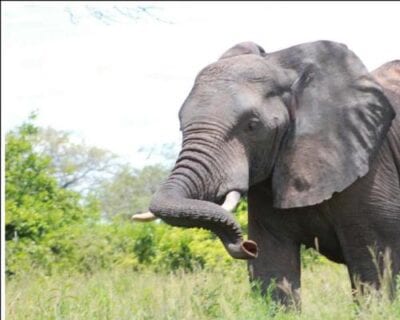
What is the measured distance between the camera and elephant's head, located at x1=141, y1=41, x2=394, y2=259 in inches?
251

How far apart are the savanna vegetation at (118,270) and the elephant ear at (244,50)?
1.32 metres

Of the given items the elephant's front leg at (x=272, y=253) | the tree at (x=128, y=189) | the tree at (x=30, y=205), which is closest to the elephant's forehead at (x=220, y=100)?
the elephant's front leg at (x=272, y=253)

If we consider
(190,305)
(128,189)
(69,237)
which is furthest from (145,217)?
(128,189)

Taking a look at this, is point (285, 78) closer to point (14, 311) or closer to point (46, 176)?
point (14, 311)

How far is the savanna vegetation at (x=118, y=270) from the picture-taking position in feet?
19.4

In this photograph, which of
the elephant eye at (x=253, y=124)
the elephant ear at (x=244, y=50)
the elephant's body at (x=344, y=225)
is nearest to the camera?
the elephant eye at (x=253, y=124)

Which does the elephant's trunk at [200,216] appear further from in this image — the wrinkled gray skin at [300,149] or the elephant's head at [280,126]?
the wrinkled gray skin at [300,149]

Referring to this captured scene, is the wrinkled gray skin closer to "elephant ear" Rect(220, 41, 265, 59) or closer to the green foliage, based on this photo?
"elephant ear" Rect(220, 41, 265, 59)

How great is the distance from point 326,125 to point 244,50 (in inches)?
25.8

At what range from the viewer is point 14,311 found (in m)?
6.62

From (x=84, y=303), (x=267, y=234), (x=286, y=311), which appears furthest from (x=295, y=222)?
(x=84, y=303)

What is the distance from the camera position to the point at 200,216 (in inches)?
237

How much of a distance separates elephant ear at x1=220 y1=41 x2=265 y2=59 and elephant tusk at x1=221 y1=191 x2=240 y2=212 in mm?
971

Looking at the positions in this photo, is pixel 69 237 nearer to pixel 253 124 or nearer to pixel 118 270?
pixel 118 270
